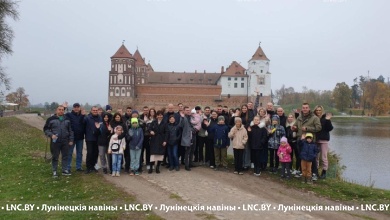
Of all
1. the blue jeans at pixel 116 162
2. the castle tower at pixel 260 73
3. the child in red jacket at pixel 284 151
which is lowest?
the blue jeans at pixel 116 162

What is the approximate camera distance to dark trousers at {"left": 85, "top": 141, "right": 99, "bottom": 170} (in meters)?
7.84

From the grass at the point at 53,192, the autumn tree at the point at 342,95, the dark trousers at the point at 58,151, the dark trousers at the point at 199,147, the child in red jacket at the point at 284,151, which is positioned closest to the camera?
the grass at the point at 53,192

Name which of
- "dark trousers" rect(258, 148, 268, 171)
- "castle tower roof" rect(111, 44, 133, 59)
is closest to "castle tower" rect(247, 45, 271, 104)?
"castle tower roof" rect(111, 44, 133, 59)

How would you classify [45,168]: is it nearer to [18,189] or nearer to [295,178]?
[18,189]

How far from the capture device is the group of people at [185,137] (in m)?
7.41

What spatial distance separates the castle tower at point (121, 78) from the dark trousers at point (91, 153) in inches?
2112

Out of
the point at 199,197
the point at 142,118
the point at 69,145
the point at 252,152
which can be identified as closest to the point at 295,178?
the point at 252,152

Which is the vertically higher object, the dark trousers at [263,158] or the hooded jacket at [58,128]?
the hooded jacket at [58,128]

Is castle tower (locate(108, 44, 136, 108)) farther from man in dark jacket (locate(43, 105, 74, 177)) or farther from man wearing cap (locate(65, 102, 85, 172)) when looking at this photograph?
man in dark jacket (locate(43, 105, 74, 177))

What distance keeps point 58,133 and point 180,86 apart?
58.3 m

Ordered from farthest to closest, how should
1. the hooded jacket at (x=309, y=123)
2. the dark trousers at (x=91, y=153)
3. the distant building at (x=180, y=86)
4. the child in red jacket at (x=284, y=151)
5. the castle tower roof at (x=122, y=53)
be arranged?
1. the distant building at (x=180, y=86)
2. the castle tower roof at (x=122, y=53)
3. the dark trousers at (x=91, y=153)
4. the child in red jacket at (x=284, y=151)
5. the hooded jacket at (x=309, y=123)

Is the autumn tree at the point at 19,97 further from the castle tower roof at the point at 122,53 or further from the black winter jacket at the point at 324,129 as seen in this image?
the black winter jacket at the point at 324,129

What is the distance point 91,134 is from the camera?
7805 mm

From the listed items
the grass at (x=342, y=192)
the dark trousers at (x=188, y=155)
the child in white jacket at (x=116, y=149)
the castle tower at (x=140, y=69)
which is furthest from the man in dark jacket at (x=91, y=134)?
the castle tower at (x=140, y=69)
